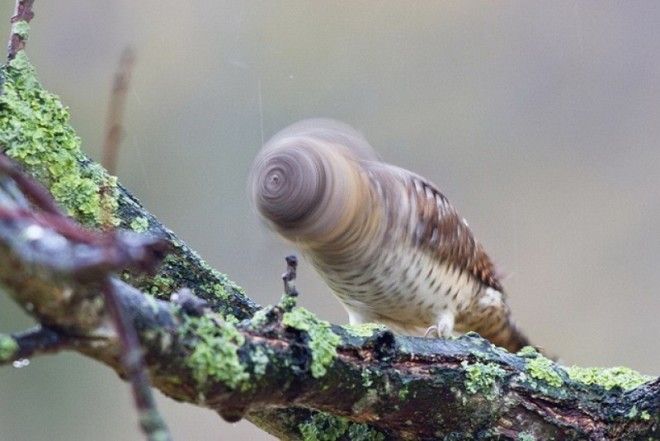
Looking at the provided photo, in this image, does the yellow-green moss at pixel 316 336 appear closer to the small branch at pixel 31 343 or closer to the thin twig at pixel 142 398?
the small branch at pixel 31 343

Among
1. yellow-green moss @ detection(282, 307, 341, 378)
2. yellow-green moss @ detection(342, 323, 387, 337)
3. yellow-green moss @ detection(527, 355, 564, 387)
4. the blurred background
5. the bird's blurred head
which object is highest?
the blurred background

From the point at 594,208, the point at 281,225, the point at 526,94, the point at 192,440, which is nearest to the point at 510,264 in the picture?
the point at 594,208

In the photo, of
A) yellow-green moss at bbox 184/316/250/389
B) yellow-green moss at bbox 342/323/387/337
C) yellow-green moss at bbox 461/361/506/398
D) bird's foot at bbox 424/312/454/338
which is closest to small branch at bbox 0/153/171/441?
yellow-green moss at bbox 184/316/250/389

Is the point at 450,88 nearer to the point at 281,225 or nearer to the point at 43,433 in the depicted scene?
the point at 43,433

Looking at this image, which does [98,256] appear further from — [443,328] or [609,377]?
[443,328]

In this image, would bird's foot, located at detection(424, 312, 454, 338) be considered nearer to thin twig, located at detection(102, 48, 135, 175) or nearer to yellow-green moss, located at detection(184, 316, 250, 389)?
yellow-green moss, located at detection(184, 316, 250, 389)

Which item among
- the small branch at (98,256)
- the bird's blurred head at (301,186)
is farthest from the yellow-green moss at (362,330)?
the small branch at (98,256)

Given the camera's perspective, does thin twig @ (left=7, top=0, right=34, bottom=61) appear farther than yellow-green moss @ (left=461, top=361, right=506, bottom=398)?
Yes

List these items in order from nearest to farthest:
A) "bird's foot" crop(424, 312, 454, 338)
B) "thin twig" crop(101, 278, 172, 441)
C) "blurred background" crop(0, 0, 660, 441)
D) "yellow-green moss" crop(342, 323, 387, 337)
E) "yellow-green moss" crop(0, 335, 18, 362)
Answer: "thin twig" crop(101, 278, 172, 441)
"yellow-green moss" crop(0, 335, 18, 362)
"yellow-green moss" crop(342, 323, 387, 337)
"bird's foot" crop(424, 312, 454, 338)
"blurred background" crop(0, 0, 660, 441)
